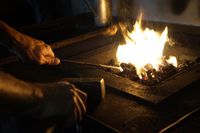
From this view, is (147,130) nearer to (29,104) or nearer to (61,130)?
(61,130)

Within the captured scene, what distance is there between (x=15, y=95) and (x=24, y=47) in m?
0.80

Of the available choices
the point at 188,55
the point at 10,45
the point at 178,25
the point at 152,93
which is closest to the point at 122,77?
the point at 152,93

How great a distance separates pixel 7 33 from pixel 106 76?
2.20 ft

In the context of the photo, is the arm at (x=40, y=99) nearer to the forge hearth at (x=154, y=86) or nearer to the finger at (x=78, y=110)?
the finger at (x=78, y=110)

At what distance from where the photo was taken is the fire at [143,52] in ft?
6.87

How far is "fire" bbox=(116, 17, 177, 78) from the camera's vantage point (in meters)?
2.10

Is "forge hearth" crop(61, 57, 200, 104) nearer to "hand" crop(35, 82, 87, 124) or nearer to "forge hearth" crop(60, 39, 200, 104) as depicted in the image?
"forge hearth" crop(60, 39, 200, 104)

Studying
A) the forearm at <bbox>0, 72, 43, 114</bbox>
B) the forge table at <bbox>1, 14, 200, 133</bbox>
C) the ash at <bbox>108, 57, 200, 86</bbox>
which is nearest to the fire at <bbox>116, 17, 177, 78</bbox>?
the ash at <bbox>108, 57, 200, 86</bbox>

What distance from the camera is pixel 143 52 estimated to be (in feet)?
7.18

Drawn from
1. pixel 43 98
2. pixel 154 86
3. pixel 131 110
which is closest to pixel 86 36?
pixel 154 86

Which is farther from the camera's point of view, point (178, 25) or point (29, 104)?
point (178, 25)

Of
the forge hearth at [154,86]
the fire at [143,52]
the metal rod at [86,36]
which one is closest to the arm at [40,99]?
the forge hearth at [154,86]

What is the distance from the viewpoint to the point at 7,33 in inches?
81.6

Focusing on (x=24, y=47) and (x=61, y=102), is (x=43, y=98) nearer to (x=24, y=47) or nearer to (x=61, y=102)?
(x=61, y=102)
